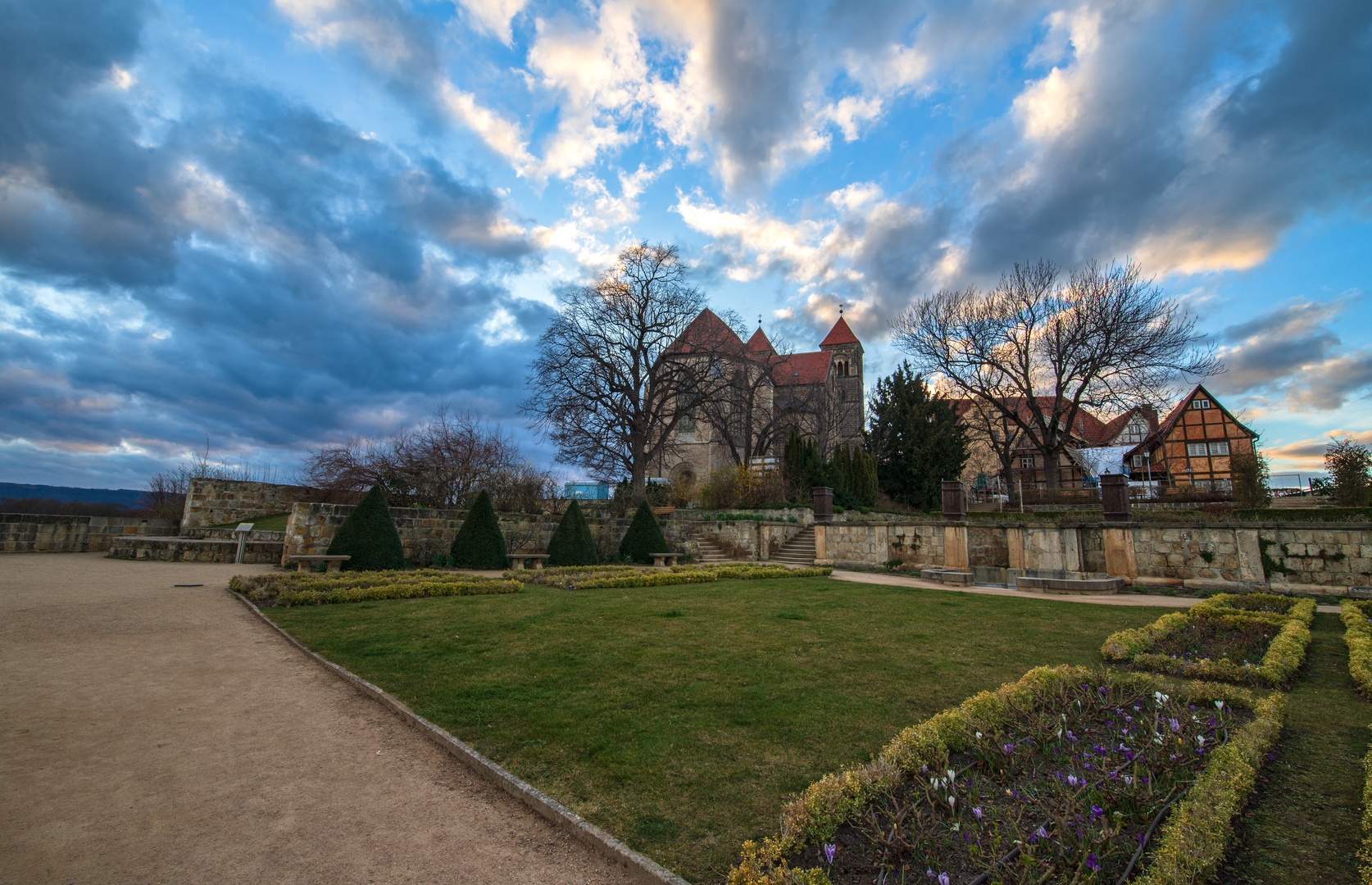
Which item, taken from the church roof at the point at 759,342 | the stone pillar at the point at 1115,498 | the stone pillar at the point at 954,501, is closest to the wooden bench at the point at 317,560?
the stone pillar at the point at 954,501

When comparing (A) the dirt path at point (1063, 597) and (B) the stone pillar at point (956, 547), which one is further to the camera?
(B) the stone pillar at point (956, 547)

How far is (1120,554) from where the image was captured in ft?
36.5

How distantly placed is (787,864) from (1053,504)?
29696 millimetres

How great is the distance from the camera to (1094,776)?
8.84ft

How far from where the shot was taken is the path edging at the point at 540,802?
217cm

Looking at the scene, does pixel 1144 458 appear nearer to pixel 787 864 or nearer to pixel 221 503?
pixel 787 864

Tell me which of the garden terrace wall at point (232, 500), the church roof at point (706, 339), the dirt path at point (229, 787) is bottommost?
the dirt path at point (229, 787)

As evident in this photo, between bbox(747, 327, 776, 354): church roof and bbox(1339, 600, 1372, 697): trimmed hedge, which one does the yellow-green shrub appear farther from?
bbox(747, 327, 776, 354): church roof

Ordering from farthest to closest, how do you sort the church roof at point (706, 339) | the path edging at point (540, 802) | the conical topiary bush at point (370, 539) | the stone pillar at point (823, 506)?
1. the church roof at point (706, 339)
2. the stone pillar at point (823, 506)
3. the conical topiary bush at point (370, 539)
4. the path edging at point (540, 802)

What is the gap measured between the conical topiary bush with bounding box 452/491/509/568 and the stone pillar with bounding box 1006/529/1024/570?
11.5 metres

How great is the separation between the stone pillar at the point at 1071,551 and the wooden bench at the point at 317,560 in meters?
14.3

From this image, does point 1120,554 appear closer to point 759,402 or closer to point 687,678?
point 687,678

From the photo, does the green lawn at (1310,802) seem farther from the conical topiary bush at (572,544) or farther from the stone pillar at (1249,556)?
the conical topiary bush at (572,544)

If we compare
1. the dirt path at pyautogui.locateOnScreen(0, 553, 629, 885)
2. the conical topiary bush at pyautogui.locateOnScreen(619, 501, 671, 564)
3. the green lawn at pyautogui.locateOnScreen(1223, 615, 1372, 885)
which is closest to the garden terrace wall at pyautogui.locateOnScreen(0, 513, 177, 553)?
the dirt path at pyautogui.locateOnScreen(0, 553, 629, 885)
